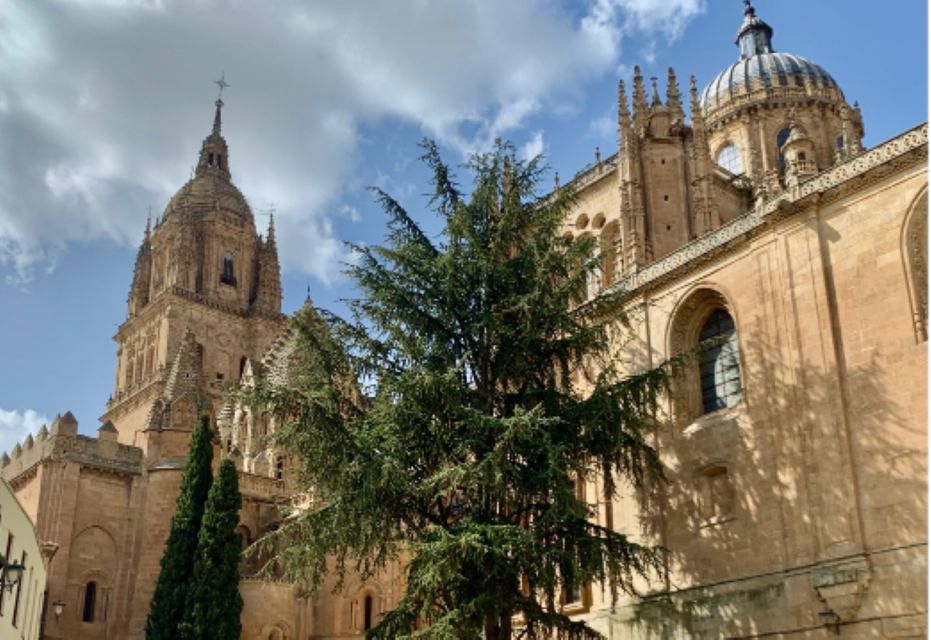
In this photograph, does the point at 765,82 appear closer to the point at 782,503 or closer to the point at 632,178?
the point at 632,178

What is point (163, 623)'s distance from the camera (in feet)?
95.9

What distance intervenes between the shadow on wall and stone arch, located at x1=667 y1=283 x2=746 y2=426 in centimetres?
12

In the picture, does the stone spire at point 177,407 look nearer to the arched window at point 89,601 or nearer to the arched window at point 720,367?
the arched window at point 89,601

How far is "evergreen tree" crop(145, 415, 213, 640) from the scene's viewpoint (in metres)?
29.4

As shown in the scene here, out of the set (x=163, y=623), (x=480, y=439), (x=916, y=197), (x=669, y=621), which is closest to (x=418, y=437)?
(x=480, y=439)

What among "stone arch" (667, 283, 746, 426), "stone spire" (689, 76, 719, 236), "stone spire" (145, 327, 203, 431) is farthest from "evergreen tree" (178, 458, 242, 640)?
"stone spire" (689, 76, 719, 236)

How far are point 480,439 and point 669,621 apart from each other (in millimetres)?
6225

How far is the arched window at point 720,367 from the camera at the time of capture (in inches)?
884

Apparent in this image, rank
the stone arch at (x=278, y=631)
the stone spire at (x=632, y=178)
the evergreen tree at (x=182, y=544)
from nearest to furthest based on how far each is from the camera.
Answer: the stone spire at (x=632, y=178) < the evergreen tree at (x=182, y=544) < the stone arch at (x=278, y=631)

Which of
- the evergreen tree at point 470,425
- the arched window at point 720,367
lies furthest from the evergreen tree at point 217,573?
the arched window at point 720,367

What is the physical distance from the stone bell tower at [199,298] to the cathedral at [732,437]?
879 inches

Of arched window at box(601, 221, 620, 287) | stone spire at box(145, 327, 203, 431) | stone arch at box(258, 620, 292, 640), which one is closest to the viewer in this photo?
arched window at box(601, 221, 620, 287)

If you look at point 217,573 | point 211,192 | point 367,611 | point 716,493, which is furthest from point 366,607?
point 211,192

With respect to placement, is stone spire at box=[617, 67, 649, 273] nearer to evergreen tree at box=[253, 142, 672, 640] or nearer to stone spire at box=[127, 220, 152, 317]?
evergreen tree at box=[253, 142, 672, 640]
